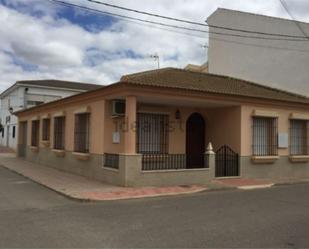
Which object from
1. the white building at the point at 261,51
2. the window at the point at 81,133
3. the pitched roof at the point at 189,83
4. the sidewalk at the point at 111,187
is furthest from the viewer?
the white building at the point at 261,51

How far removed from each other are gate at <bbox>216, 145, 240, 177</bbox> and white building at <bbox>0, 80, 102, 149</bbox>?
25309 millimetres

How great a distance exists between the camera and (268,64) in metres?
21.9

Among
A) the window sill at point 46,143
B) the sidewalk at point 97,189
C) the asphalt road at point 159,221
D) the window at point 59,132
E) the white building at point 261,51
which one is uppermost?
the white building at point 261,51

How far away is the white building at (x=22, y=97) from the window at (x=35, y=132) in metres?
13.6

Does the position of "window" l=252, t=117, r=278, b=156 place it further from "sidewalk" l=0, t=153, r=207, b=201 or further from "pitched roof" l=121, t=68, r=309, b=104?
"sidewalk" l=0, t=153, r=207, b=201

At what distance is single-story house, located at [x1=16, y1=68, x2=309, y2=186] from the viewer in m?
13.4

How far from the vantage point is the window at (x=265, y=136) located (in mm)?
16328

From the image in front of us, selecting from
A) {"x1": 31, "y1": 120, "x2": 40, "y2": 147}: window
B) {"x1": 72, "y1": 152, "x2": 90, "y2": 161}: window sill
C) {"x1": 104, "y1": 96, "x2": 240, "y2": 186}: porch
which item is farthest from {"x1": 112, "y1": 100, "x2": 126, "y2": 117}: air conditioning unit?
{"x1": 31, "y1": 120, "x2": 40, "y2": 147}: window

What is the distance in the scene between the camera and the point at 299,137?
17.9 meters

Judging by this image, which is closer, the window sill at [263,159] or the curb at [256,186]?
the curb at [256,186]

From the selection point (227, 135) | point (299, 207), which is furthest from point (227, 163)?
point (299, 207)

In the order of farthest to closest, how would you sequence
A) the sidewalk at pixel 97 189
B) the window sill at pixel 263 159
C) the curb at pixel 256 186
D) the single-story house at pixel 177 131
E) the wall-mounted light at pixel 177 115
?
1. the wall-mounted light at pixel 177 115
2. the window sill at pixel 263 159
3. the curb at pixel 256 186
4. the single-story house at pixel 177 131
5. the sidewalk at pixel 97 189

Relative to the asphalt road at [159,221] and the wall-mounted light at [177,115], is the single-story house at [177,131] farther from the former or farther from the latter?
the asphalt road at [159,221]

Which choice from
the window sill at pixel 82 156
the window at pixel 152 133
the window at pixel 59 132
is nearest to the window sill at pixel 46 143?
the window at pixel 59 132
